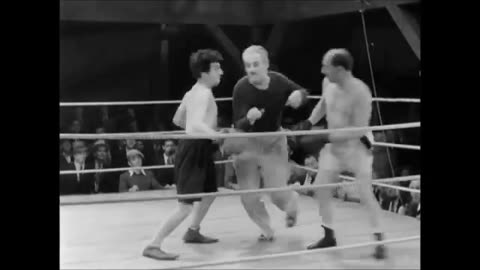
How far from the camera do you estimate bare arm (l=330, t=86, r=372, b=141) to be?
2.85 metres

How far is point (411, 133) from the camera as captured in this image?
467 cm

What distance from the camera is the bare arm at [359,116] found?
285cm

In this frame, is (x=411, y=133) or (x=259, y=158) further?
(x=411, y=133)

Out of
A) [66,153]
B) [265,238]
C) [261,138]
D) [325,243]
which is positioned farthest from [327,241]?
[66,153]

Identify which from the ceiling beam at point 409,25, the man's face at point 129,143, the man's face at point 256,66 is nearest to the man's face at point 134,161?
the man's face at point 129,143

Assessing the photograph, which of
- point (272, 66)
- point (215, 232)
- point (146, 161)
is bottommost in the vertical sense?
point (215, 232)

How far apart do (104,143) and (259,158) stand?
2.00 metres

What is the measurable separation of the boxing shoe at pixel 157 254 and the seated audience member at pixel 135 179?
73.5 inches

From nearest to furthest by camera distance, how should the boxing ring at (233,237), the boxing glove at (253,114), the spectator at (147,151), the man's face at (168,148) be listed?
the boxing ring at (233,237) → the boxing glove at (253,114) → the man's face at (168,148) → the spectator at (147,151)

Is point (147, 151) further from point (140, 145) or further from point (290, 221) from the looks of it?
point (290, 221)

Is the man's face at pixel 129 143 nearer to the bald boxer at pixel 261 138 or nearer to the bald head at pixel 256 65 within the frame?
the bald boxer at pixel 261 138
